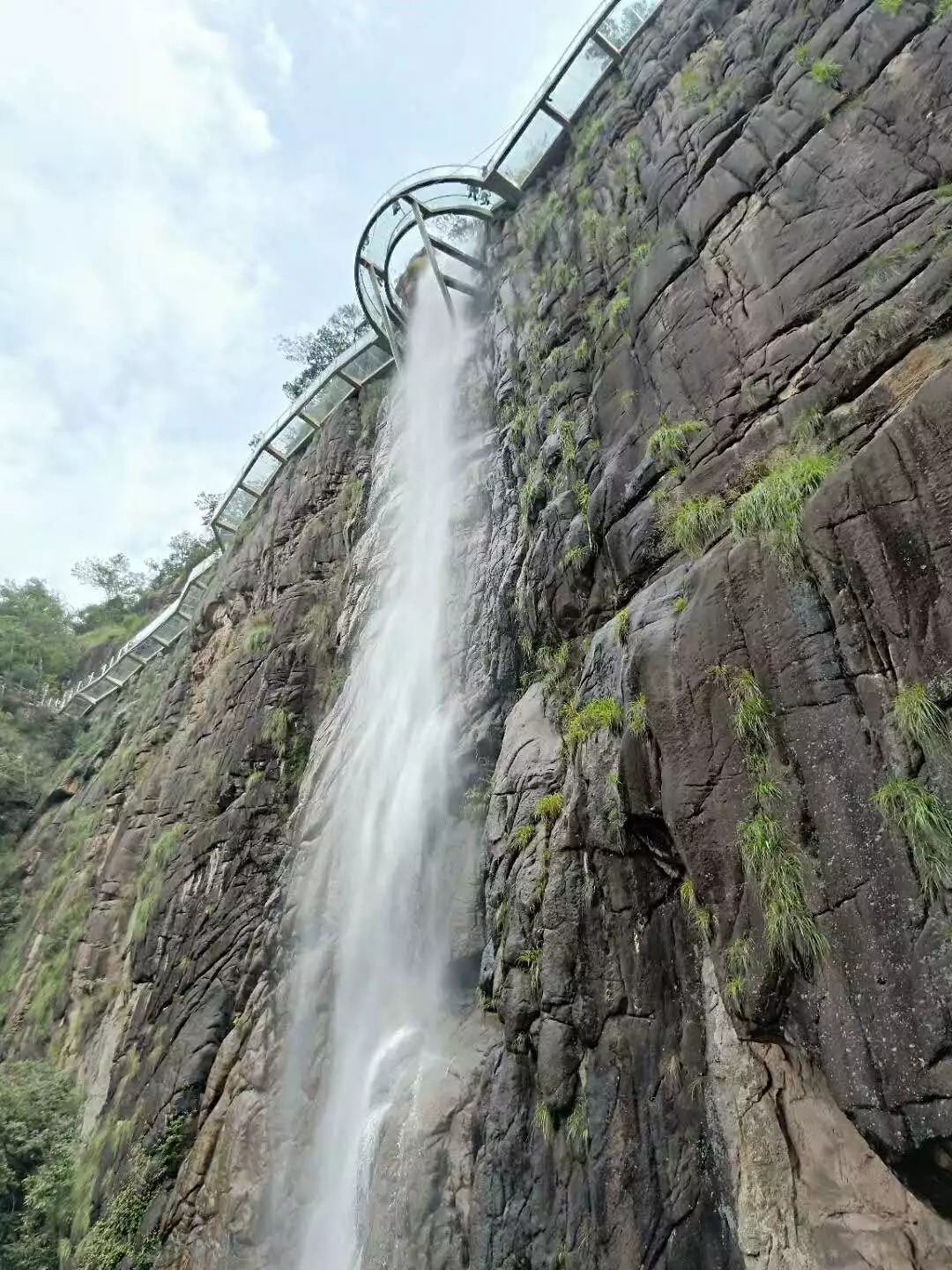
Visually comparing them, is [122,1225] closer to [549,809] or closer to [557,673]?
[549,809]

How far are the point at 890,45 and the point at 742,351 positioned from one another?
328 cm

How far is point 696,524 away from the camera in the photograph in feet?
22.9

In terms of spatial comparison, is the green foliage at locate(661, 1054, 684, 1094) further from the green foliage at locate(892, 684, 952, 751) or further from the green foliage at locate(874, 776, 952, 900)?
the green foliage at locate(892, 684, 952, 751)

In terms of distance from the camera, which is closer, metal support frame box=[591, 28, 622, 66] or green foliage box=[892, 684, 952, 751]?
green foliage box=[892, 684, 952, 751]

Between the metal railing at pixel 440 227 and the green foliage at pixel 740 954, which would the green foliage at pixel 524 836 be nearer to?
the green foliage at pixel 740 954

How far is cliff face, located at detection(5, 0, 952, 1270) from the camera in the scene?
4.64 m

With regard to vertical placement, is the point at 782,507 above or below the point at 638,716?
above

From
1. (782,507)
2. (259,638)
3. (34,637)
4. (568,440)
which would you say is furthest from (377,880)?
(34,637)

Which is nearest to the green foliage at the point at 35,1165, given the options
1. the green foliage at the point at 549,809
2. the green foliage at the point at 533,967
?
the green foliage at the point at 533,967

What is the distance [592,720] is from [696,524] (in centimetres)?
210

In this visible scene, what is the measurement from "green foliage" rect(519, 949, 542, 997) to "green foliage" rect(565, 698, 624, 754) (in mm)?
1914

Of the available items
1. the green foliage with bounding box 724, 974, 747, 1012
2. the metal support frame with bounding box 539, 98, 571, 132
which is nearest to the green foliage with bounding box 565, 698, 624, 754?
the green foliage with bounding box 724, 974, 747, 1012

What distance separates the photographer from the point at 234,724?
16234mm

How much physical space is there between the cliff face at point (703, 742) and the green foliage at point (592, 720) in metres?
0.04
